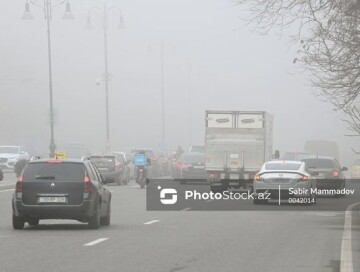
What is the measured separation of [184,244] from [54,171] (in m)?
4.33

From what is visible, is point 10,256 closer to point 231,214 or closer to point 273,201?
point 231,214

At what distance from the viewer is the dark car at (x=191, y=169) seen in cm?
4653

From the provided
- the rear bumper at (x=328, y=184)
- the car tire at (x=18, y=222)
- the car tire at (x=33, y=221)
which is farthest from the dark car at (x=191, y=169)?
the car tire at (x=18, y=222)

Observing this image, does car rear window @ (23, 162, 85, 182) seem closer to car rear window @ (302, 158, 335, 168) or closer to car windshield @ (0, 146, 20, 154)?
car rear window @ (302, 158, 335, 168)

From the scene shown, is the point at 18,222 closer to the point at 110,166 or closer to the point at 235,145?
the point at 235,145

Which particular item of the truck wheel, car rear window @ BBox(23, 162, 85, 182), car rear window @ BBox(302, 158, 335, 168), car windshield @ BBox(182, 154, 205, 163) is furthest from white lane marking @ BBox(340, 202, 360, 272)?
car windshield @ BBox(182, 154, 205, 163)

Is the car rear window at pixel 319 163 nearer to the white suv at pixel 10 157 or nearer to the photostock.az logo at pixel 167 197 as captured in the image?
the photostock.az logo at pixel 167 197

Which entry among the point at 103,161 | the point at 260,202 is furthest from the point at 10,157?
the point at 260,202

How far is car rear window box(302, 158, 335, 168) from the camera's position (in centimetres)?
3859

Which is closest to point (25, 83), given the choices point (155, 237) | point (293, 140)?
point (293, 140)

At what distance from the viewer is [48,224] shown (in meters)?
21.8

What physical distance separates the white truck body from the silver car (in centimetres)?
728

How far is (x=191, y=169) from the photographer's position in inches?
1836

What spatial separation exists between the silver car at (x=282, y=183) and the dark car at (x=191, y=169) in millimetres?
15854
